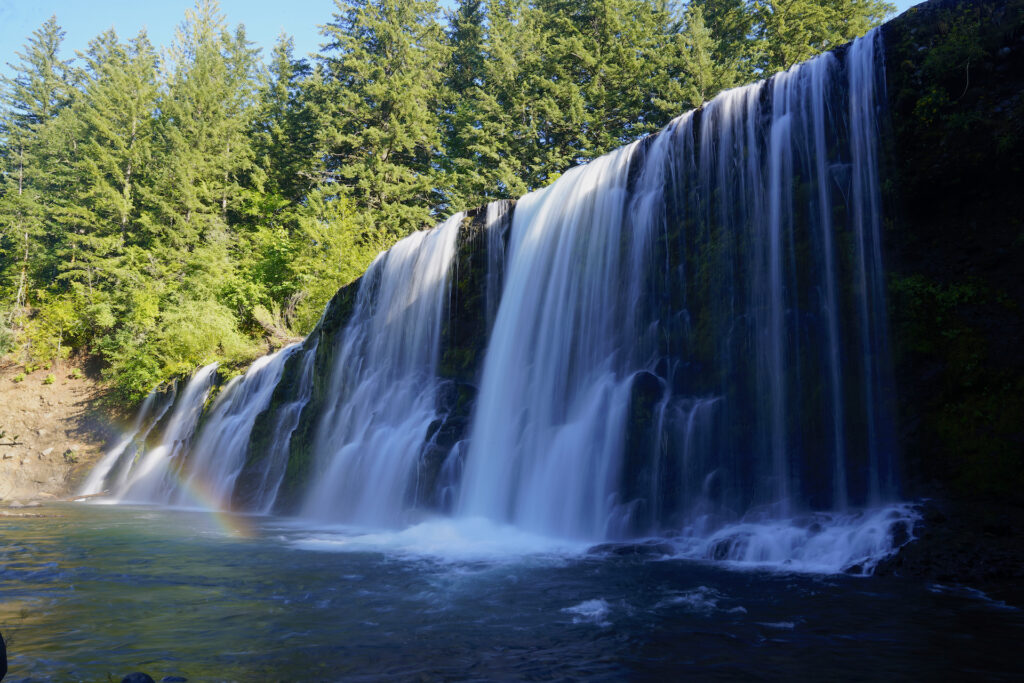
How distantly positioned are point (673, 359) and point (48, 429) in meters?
27.1

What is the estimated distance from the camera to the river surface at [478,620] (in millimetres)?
4207

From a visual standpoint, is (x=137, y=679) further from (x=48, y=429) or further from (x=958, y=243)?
(x=48, y=429)

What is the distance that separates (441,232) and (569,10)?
23798 mm

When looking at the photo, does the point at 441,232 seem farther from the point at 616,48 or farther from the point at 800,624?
the point at 616,48

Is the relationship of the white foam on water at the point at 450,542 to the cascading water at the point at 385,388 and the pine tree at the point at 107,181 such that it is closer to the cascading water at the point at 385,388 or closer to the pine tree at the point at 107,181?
the cascading water at the point at 385,388

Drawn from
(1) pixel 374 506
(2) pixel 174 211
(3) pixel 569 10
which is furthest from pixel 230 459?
(3) pixel 569 10

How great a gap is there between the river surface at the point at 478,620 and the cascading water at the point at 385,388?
15.5 feet

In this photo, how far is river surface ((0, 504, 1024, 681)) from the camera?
13.8ft

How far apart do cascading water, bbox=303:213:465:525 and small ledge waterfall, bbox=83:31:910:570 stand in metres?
0.07

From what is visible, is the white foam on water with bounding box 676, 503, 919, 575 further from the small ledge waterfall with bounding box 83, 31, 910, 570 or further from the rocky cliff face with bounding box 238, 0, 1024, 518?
the rocky cliff face with bounding box 238, 0, 1024, 518

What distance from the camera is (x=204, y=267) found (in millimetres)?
30828

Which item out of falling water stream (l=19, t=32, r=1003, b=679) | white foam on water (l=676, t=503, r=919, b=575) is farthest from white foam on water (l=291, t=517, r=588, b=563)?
white foam on water (l=676, t=503, r=919, b=575)

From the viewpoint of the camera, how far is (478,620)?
5.47 m

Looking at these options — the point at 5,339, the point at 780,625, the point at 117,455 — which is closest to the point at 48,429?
the point at 5,339
